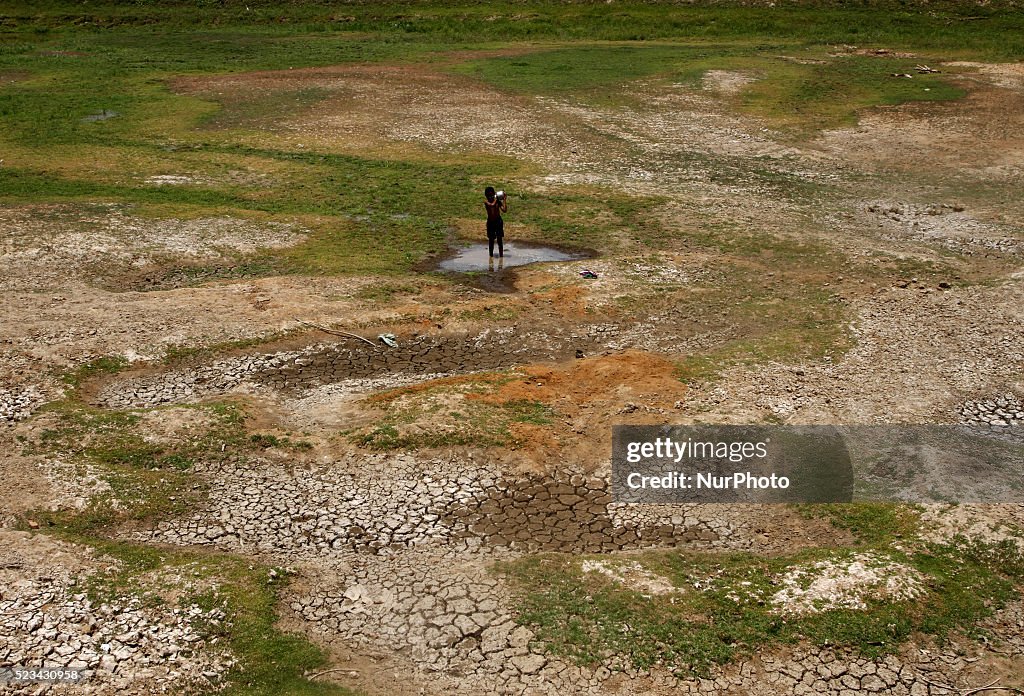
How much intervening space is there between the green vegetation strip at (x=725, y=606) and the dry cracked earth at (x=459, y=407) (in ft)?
0.79

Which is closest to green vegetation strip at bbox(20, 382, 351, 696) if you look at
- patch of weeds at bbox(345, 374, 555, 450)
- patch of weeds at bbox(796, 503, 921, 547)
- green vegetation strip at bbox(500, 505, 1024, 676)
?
patch of weeds at bbox(345, 374, 555, 450)

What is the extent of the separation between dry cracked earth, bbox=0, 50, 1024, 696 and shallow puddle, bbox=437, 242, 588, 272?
1184 millimetres

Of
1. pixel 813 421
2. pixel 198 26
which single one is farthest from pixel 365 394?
pixel 198 26

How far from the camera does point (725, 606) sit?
46.3 ft

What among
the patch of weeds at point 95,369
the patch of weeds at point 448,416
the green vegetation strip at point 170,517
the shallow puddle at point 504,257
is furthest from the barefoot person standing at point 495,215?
the patch of weeds at point 95,369

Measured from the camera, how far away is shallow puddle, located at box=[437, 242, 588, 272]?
27.9 meters

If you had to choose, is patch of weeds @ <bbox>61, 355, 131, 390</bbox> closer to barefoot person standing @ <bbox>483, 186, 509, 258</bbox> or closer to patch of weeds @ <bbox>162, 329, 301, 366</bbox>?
patch of weeds @ <bbox>162, 329, 301, 366</bbox>

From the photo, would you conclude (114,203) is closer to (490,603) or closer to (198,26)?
(490,603)

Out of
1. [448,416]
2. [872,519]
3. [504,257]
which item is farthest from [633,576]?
[504,257]

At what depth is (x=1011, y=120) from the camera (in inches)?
1666

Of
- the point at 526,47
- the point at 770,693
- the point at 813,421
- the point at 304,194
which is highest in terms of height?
the point at 526,47

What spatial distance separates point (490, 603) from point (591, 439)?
5008 millimetres

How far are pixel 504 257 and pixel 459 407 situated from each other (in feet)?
34.2

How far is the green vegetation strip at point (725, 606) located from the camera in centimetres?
1346
